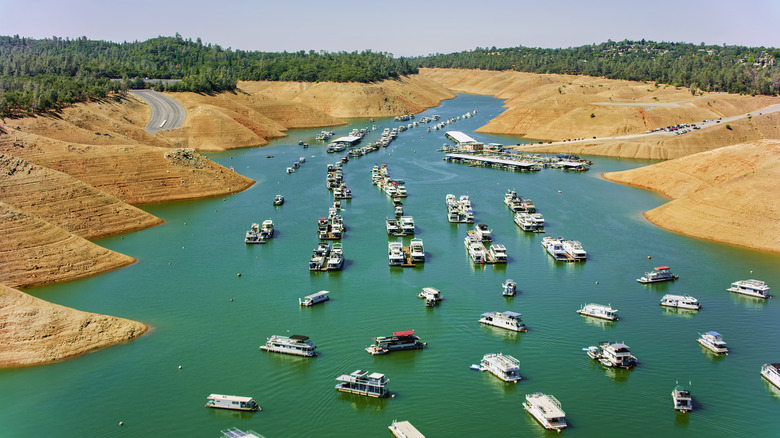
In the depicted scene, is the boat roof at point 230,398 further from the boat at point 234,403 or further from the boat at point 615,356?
the boat at point 615,356

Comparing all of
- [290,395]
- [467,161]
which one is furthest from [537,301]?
[467,161]

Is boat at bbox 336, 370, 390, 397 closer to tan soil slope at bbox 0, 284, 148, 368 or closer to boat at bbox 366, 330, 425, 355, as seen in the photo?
boat at bbox 366, 330, 425, 355

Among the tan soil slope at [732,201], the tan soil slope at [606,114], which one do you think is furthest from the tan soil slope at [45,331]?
the tan soil slope at [606,114]

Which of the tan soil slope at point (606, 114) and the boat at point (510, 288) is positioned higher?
the tan soil slope at point (606, 114)

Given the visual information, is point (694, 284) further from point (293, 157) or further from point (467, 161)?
point (293, 157)

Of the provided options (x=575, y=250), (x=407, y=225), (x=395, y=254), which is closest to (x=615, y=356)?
(x=575, y=250)

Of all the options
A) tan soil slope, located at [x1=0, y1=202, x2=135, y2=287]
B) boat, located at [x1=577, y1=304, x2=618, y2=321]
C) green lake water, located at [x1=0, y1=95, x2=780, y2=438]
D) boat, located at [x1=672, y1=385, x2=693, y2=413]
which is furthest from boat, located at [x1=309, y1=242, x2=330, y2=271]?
boat, located at [x1=672, y1=385, x2=693, y2=413]

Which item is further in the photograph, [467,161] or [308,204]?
[467,161]
